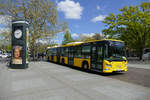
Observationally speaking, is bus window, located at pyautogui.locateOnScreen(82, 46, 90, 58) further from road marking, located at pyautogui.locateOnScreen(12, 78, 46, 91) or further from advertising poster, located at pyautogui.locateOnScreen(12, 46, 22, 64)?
advertising poster, located at pyautogui.locateOnScreen(12, 46, 22, 64)

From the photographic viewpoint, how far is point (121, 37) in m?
23.7

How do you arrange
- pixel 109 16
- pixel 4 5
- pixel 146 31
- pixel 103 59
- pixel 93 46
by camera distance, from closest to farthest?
pixel 103 59
pixel 93 46
pixel 4 5
pixel 146 31
pixel 109 16

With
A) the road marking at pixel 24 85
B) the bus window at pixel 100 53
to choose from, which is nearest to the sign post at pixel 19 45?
the road marking at pixel 24 85

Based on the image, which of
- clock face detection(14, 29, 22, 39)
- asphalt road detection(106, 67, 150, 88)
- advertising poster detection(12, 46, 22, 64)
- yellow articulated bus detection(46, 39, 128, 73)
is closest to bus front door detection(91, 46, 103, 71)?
yellow articulated bus detection(46, 39, 128, 73)

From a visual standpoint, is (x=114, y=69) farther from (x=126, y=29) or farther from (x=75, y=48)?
(x=126, y=29)

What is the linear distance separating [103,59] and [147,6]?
62.9ft

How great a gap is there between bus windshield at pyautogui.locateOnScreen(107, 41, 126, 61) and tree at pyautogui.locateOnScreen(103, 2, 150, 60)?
43.3ft

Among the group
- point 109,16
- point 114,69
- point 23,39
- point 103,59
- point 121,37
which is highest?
point 109,16

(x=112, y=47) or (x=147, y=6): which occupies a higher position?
(x=147, y=6)

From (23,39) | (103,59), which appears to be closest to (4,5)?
(23,39)

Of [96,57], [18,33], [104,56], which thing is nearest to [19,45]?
[18,33]

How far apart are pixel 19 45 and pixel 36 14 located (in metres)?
9.91

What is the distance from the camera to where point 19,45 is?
1210cm

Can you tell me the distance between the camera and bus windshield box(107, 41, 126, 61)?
8.35 m
